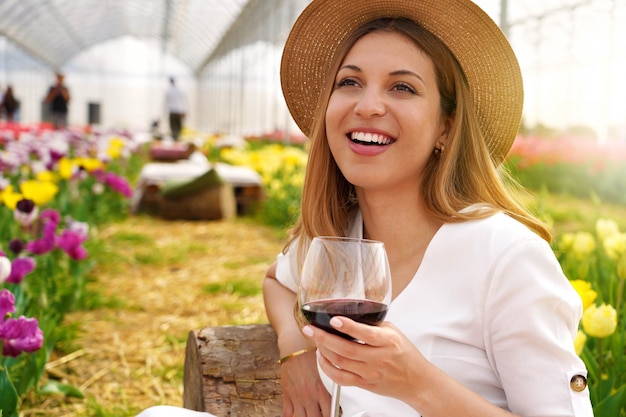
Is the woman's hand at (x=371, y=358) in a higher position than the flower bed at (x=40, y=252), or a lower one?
higher

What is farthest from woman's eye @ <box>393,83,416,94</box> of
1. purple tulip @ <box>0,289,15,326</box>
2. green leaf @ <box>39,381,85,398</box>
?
green leaf @ <box>39,381,85,398</box>

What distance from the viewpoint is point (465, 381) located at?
1.30 metres

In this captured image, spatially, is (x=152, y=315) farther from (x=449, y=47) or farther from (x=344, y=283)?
(x=344, y=283)

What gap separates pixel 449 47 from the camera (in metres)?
1.54

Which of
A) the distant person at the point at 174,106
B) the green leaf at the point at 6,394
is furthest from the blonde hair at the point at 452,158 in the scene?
the distant person at the point at 174,106

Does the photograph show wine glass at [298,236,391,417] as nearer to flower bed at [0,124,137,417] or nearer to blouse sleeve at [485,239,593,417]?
blouse sleeve at [485,239,593,417]

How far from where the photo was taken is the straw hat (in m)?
1.51

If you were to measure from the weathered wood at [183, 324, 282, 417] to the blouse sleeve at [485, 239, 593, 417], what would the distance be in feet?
2.32

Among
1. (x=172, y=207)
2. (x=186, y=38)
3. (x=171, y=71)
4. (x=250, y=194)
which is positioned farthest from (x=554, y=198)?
(x=171, y=71)

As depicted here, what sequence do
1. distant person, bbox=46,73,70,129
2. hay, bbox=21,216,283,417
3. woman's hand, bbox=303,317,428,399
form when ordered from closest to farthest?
woman's hand, bbox=303,317,428,399 < hay, bbox=21,216,283,417 < distant person, bbox=46,73,70,129

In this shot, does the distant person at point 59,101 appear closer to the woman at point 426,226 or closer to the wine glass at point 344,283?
the woman at point 426,226

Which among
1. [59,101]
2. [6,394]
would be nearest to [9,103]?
[59,101]

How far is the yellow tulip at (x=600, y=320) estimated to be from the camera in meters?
1.83

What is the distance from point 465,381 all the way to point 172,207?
5.72 meters
